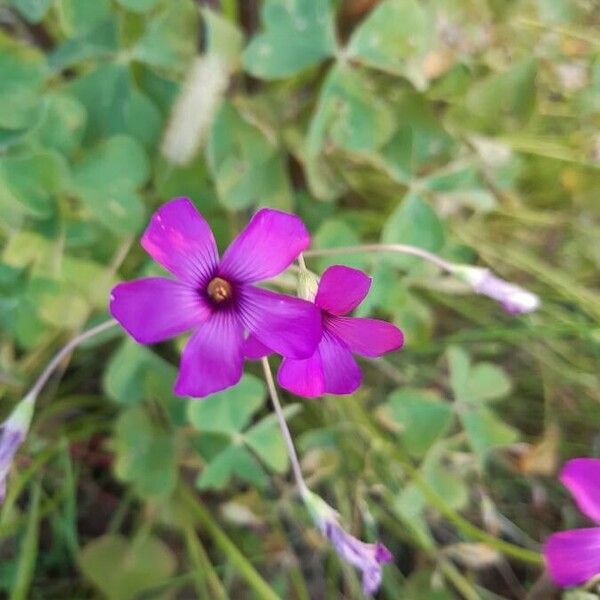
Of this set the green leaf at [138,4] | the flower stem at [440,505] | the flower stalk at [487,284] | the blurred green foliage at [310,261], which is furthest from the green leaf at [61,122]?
the flower stem at [440,505]

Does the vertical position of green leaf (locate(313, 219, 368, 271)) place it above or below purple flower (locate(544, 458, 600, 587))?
below

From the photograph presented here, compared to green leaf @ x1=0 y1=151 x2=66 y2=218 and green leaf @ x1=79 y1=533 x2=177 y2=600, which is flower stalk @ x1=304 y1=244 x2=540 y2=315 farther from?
green leaf @ x1=79 y1=533 x2=177 y2=600

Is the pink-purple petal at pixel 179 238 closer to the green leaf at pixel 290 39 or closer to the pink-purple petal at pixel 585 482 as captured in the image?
the pink-purple petal at pixel 585 482

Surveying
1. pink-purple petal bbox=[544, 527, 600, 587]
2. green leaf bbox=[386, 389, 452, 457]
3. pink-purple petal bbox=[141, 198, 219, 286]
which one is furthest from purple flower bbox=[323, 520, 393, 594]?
green leaf bbox=[386, 389, 452, 457]

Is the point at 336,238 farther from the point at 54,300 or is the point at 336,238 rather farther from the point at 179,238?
the point at 179,238

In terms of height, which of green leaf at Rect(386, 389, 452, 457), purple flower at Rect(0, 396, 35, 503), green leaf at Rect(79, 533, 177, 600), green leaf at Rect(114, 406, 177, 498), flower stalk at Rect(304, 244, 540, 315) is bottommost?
green leaf at Rect(79, 533, 177, 600)

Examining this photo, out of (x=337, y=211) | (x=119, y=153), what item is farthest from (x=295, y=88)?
(x=119, y=153)

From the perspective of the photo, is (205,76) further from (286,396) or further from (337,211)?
(286,396)
